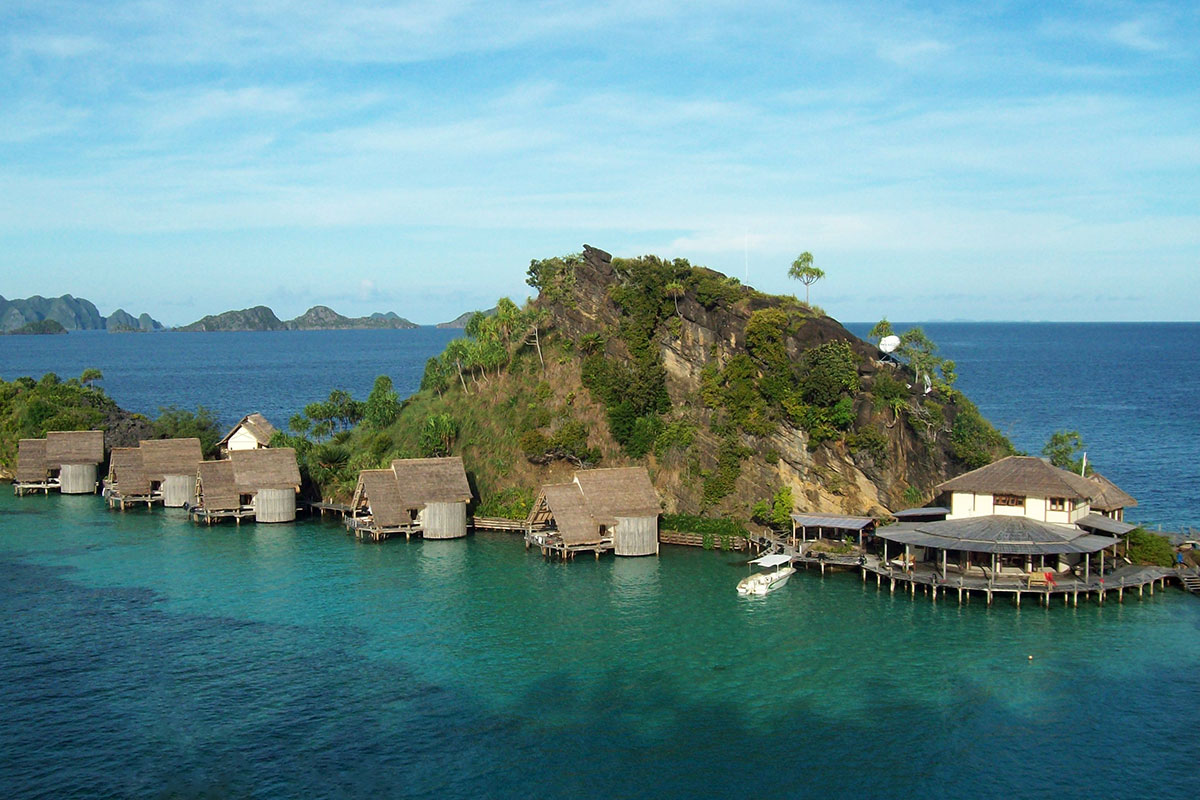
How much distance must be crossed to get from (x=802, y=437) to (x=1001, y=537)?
16632 mm

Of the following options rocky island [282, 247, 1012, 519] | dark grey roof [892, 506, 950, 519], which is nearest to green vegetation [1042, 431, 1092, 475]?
rocky island [282, 247, 1012, 519]

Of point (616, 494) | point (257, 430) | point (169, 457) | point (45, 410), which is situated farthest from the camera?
point (45, 410)

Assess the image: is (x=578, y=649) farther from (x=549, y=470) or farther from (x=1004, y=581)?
(x=549, y=470)

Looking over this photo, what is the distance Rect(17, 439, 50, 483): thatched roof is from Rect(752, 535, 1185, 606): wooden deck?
2616 inches

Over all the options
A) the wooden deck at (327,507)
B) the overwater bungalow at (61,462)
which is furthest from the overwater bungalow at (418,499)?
the overwater bungalow at (61,462)

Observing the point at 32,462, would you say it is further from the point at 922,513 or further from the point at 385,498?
the point at 922,513

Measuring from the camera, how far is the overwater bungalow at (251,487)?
6925 cm

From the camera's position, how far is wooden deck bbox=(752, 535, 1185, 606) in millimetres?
49312

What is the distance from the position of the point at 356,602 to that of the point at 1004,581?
33818 millimetres

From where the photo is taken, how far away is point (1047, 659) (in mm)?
41750

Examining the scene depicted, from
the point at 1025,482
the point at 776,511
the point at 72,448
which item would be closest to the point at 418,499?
the point at 776,511

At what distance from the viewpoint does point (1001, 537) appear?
50.2 meters

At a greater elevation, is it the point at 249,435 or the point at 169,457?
the point at 249,435

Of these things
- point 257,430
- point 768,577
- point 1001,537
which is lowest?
point 768,577
